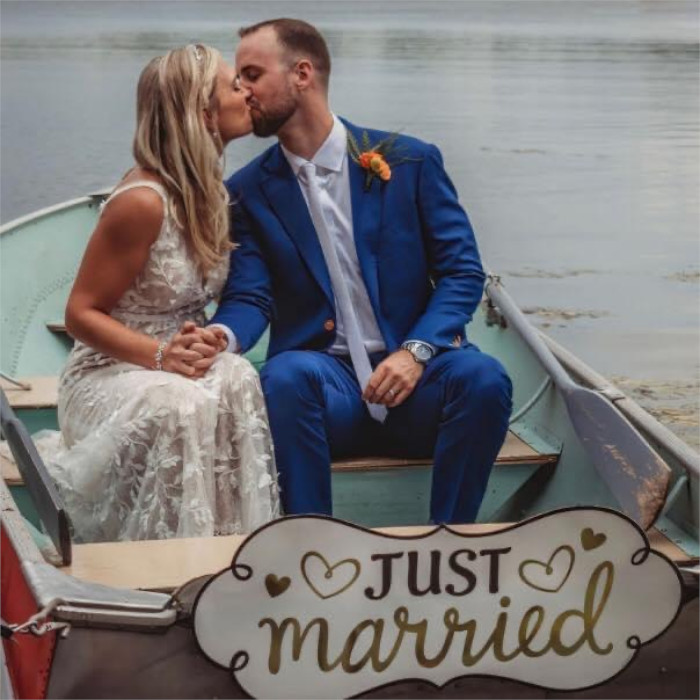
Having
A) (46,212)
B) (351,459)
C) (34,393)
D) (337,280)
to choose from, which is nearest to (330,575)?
(351,459)

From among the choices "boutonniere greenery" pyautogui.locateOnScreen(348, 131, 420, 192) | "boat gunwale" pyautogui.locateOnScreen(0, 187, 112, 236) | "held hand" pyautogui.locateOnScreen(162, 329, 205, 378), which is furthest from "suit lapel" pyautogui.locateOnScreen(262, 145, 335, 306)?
"boat gunwale" pyautogui.locateOnScreen(0, 187, 112, 236)

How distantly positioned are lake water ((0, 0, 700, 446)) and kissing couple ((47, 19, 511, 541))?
9.74 feet

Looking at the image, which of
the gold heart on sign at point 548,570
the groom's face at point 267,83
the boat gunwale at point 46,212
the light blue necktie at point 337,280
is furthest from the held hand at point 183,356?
the boat gunwale at point 46,212

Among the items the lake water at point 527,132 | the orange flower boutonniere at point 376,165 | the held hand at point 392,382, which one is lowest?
the lake water at point 527,132

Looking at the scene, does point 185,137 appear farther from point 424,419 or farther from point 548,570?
point 548,570

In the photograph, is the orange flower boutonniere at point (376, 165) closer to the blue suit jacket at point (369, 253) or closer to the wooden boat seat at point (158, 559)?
the blue suit jacket at point (369, 253)

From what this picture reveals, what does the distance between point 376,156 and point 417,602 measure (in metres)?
1.15

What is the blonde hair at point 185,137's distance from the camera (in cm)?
299

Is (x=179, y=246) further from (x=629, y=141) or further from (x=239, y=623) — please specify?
(x=629, y=141)

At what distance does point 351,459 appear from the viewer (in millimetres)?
3219

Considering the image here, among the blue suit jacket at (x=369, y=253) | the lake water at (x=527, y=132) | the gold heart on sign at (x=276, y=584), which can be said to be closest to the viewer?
the gold heart on sign at (x=276, y=584)

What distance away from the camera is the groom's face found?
325 centimetres

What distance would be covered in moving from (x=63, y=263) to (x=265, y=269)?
5.60 ft

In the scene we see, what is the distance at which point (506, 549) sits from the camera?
2.36 meters
